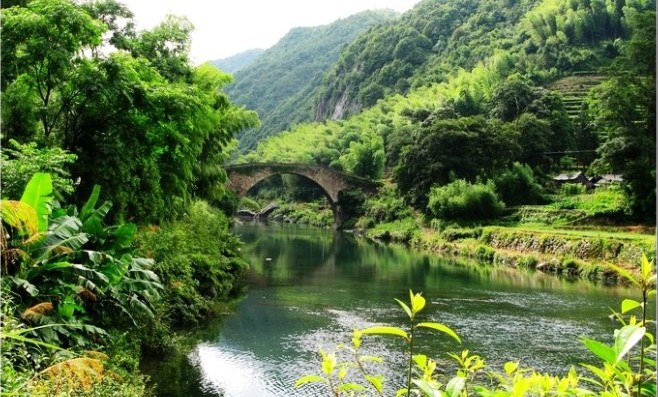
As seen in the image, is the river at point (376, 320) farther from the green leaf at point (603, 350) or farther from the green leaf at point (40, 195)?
the green leaf at point (603, 350)

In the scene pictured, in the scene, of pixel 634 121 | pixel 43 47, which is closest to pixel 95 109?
pixel 43 47

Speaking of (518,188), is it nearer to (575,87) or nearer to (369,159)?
(369,159)

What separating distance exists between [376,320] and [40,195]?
947cm

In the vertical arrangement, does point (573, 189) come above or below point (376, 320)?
above

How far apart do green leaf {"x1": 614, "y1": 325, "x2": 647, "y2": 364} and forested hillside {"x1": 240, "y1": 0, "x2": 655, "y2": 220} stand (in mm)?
26037

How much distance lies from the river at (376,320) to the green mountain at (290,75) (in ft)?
296

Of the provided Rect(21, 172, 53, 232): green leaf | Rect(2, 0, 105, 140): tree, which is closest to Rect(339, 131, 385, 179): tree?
Rect(2, 0, 105, 140): tree

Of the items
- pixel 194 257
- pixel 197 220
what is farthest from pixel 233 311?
pixel 197 220

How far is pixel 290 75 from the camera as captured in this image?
147625mm

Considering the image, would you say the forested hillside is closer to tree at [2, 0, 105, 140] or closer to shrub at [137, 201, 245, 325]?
shrub at [137, 201, 245, 325]

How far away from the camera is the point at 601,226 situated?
2741cm

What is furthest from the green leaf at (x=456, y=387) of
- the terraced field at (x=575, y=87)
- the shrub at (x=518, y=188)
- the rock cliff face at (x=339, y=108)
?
the rock cliff face at (x=339, y=108)

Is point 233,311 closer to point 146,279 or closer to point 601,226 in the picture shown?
point 146,279

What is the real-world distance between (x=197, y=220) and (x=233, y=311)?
11.6ft
